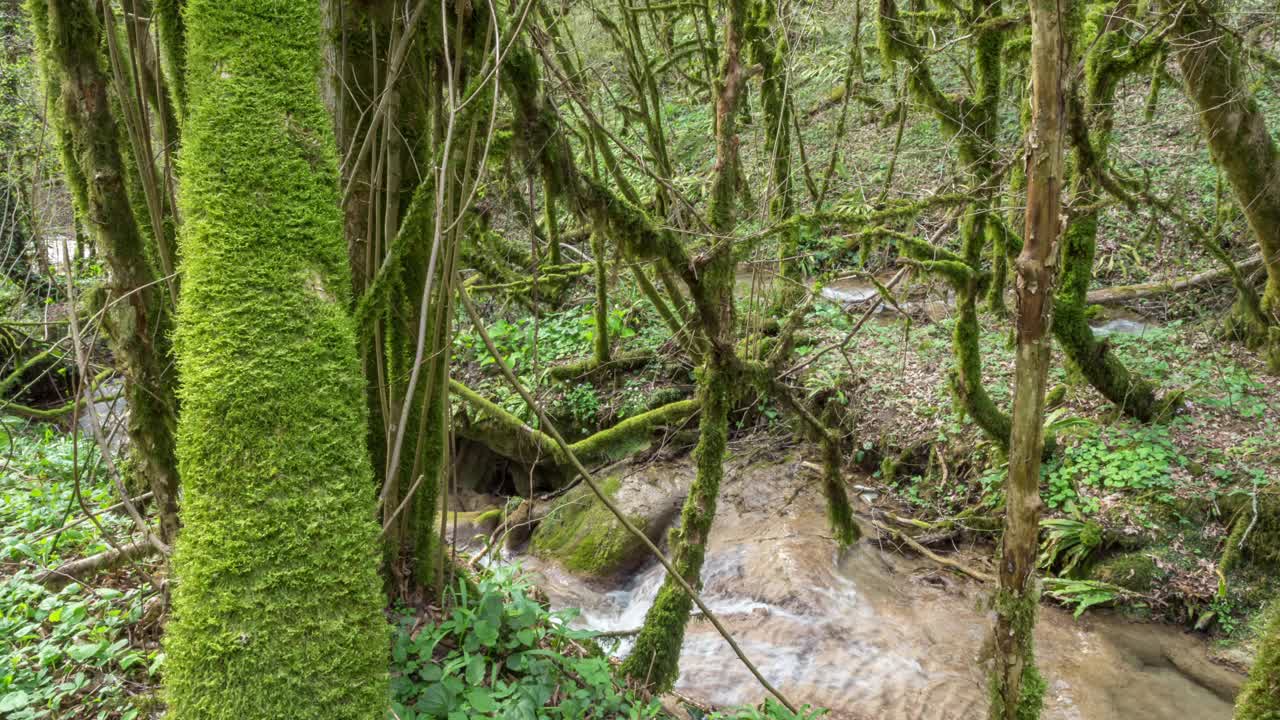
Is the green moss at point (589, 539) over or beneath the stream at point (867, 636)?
over

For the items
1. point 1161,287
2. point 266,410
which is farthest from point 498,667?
point 1161,287

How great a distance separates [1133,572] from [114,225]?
706cm

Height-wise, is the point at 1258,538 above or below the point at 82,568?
below

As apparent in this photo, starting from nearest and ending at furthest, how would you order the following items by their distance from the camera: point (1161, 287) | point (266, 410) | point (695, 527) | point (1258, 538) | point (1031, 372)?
point (266, 410) < point (1031, 372) < point (695, 527) < point (1258, 538) < point (1161, 287)

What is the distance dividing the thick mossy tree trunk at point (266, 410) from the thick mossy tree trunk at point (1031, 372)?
7.48 ft

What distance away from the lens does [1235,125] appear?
594cm

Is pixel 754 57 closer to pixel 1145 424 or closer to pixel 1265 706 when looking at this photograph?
pixel 1145 424

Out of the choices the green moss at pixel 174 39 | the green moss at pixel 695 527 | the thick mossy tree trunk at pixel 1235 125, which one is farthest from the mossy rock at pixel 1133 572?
the green moss at pixel 174 39

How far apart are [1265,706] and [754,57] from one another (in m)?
6.51

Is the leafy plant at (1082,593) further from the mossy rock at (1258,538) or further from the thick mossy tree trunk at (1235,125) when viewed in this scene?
the thick mossy tree trunk at (1235,125)

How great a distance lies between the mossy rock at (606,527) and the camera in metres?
6.68

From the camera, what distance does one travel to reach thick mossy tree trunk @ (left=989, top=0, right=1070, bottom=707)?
8.06 feet

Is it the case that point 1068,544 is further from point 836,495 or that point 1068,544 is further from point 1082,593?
point 836,495

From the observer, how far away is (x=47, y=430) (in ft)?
22.7
